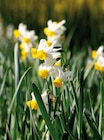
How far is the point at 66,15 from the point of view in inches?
209

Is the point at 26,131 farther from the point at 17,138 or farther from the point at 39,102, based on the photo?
the point at 39,102

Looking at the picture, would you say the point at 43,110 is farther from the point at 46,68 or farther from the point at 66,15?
the point at 66,15

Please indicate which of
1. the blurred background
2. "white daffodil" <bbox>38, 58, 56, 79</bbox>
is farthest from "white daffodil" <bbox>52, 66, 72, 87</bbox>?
the blurred background

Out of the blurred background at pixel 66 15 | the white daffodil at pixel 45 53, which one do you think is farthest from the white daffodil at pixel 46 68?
the blurred background at pixel 66 15

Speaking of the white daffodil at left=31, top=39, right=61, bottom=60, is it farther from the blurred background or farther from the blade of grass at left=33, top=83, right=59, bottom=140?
the blurred background

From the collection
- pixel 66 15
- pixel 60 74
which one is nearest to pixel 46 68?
pixel 60 74

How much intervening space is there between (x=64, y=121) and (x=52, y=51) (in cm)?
27

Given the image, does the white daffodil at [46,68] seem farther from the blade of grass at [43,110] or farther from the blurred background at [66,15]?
the blurred background at [66,15]

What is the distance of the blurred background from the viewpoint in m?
5.22

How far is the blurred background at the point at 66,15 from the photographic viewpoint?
17.1 feet

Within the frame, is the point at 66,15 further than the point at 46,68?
Yes

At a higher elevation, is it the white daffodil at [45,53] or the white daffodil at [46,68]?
the white daffodil at [45,53]

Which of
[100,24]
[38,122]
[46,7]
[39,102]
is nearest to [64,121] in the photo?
[39,102]

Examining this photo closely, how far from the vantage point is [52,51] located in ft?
5.21
